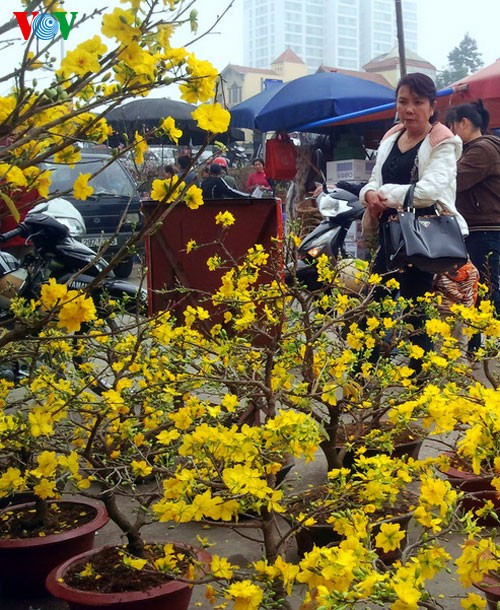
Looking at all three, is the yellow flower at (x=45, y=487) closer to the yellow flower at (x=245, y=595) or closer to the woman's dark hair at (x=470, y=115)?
the yellow flower at (x=245, y=595)

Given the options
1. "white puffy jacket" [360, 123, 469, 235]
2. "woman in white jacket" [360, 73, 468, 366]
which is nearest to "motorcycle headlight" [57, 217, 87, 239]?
"woman in white jacket" [360, 73, 468, 366]

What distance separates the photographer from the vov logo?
6.54 feet

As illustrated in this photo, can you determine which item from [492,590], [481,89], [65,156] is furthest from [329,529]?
[481,89]

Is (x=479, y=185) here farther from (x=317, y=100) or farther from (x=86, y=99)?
(x=317, y=100)

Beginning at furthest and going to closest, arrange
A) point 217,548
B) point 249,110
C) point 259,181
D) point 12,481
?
point 259,181 < point 249,110 < point 217,548 < point 12,481

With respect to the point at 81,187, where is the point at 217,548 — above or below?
below

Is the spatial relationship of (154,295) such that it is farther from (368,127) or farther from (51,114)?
(368,127)

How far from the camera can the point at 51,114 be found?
A: 229cm

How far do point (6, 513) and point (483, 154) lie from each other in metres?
3.85

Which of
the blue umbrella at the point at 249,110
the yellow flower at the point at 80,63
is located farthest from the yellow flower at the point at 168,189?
the blue umbrella at the point at 249,110

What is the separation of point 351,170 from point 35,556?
25.8 feet

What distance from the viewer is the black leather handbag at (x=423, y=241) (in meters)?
4.36

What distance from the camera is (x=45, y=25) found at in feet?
7.14

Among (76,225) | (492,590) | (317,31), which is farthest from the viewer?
(317,31)
